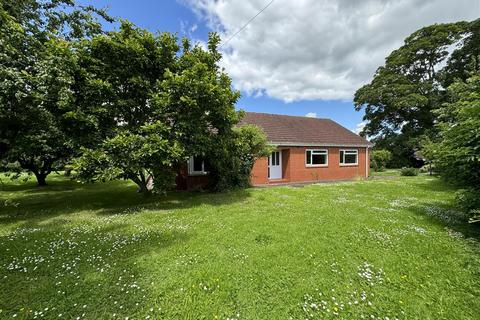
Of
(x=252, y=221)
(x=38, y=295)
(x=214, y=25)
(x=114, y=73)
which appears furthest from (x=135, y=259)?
(x=214, y=25)

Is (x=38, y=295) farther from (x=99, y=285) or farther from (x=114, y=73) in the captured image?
(x=114, y=73)

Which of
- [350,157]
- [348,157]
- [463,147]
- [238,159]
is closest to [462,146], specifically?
[463,147]

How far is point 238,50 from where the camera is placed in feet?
38.0

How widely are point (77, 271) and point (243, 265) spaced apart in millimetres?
2831

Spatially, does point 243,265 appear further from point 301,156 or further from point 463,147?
point 301,156

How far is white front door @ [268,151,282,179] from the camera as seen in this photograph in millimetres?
15305

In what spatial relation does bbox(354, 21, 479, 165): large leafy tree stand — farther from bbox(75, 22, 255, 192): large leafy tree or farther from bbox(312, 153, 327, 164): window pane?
bbox(75, 22, 255, 192): large leafy tree

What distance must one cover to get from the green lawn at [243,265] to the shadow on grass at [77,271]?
0.06 feet

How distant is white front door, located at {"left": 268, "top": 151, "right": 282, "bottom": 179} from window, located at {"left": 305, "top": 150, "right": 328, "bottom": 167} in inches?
76.6

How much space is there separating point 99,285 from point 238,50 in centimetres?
1137

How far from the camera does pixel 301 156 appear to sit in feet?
51.1

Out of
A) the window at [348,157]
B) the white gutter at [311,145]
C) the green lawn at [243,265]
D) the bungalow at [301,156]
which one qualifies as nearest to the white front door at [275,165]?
the bungalow at [301,156]

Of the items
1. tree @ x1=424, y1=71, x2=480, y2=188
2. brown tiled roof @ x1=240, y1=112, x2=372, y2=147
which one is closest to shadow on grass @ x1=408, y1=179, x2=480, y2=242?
tree @ x1=424, y1=71, x2=480, y2=188

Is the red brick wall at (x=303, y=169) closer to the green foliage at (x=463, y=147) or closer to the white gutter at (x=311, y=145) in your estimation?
the white gutter at (x=311, y=145)
